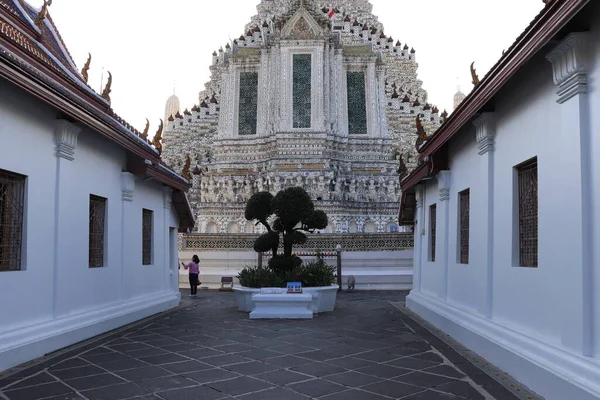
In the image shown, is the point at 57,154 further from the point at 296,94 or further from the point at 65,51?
the point at 296,94

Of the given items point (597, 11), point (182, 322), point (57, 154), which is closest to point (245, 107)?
point (182, 322)

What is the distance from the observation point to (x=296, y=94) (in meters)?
33.0

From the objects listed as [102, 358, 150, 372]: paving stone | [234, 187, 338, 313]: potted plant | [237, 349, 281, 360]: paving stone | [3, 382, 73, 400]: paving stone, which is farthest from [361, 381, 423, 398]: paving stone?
[234, 187, 338, 313]: potted plant

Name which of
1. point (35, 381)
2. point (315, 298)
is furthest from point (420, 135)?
point (35, 381)

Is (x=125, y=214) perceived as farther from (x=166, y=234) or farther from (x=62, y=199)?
(x=166, y=234)

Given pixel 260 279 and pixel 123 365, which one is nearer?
pixel 123 365

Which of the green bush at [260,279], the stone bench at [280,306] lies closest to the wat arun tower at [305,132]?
the green bush at [260,279]

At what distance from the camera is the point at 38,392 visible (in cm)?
567

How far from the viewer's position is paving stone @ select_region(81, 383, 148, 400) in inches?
218

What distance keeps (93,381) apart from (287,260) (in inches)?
289

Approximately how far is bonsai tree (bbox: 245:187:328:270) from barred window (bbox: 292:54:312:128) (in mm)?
19521

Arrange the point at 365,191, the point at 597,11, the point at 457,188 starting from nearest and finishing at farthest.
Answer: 1. the point at 597,11
2. the point at 457,188
3. the point at 365,191

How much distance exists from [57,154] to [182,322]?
4.24 m

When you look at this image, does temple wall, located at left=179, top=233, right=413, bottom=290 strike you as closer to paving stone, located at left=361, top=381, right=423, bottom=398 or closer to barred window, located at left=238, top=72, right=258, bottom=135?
barred window, located at left=238, top=72, right=258, bottom=135
